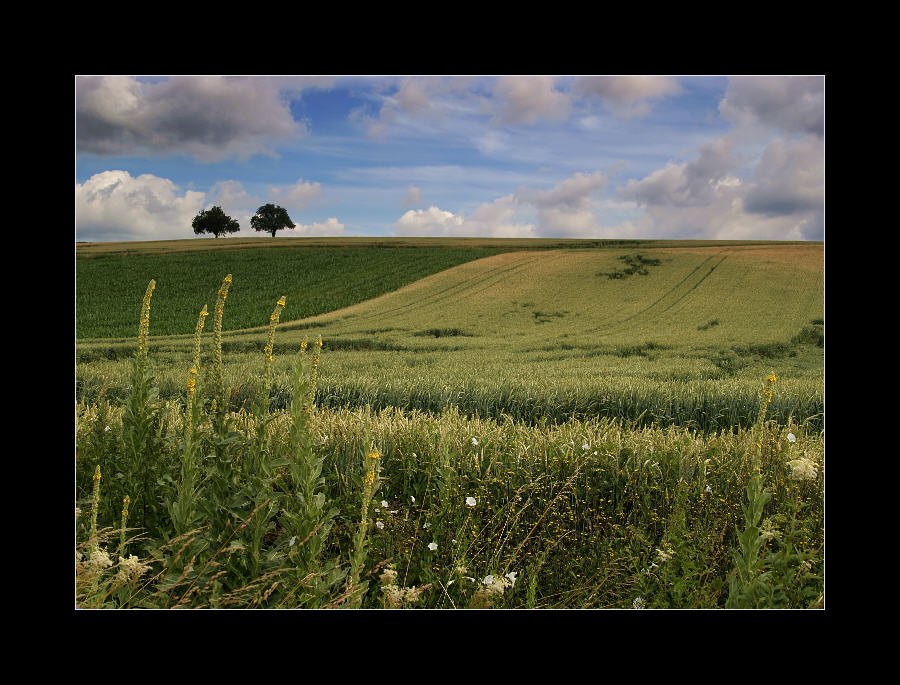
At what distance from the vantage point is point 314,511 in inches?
116

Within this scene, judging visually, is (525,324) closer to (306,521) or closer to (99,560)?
(306,521)

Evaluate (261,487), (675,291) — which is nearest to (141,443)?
(261,487)

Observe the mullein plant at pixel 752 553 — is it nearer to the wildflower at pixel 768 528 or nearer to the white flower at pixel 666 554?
the wildflower at pixel 768 528

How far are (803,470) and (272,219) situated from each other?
22.4 meters

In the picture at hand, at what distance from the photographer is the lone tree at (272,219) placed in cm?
2292

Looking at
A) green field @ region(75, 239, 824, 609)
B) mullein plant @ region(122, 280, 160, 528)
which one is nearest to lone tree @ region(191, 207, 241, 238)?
green field @ region(75, 239, 824, 609)

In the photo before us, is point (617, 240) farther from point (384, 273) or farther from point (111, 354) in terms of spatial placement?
point (111, 354)

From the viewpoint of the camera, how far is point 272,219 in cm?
2289

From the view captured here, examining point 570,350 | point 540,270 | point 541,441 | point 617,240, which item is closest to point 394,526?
point 541,441

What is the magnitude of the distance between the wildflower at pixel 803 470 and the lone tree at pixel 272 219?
21.4 m
